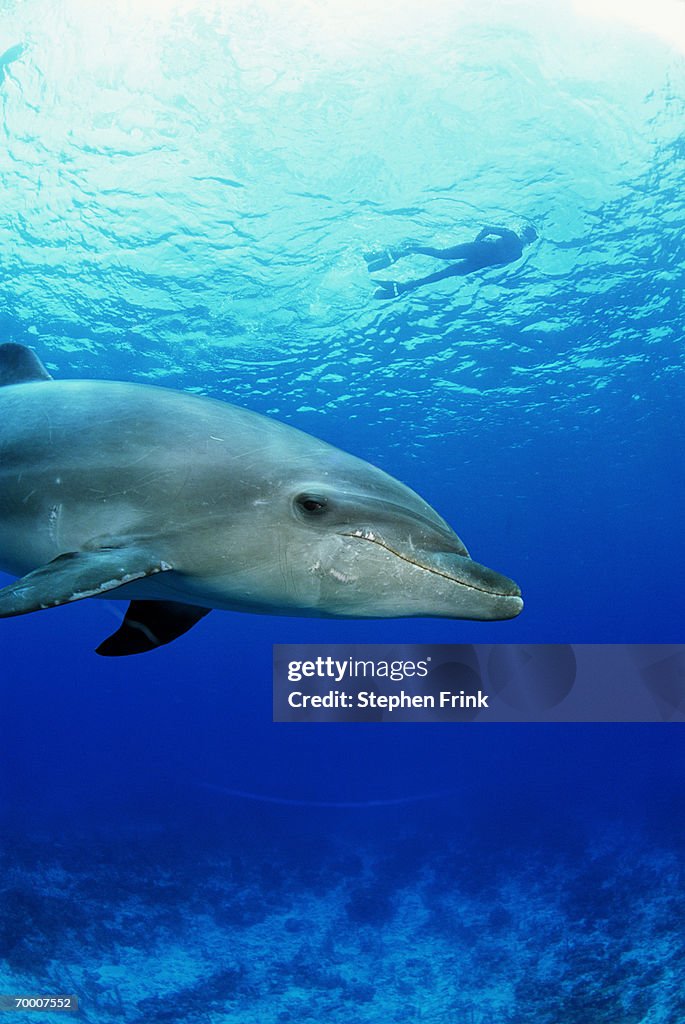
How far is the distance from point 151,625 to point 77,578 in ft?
5.52

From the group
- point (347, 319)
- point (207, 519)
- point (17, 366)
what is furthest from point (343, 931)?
point (347, 319)

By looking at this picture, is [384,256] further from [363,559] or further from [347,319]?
[363,559]

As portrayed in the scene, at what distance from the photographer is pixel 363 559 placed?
282 centimetres

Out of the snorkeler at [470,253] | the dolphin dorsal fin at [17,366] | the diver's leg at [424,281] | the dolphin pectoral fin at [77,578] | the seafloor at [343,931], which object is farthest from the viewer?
the diver's leg at [424,281]

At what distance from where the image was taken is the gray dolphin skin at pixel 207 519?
2.77m

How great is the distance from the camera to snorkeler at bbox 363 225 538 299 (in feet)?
54.0

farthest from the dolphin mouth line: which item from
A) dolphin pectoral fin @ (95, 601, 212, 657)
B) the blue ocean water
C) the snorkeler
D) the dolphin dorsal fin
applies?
the snorkeler

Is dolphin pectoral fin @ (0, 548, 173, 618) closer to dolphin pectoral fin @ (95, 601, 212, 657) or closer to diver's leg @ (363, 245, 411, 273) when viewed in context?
dolphin pectoral fin @ (95, 601, 212, 657)

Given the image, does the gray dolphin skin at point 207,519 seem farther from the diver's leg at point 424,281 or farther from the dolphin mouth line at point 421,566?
the diver's leg at point 424,281

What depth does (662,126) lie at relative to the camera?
44.5 ft

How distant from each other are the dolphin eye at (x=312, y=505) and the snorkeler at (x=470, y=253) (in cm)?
1517

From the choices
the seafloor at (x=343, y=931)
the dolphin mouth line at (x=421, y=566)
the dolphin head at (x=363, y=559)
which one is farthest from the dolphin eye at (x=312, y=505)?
the seafloor at (x=343, y=931)

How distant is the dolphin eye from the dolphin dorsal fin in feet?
8.18

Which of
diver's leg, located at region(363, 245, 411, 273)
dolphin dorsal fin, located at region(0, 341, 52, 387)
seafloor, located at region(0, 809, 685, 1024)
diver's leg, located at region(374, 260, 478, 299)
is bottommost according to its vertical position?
seafloor, located at region(0, 809, 685, 1024)
